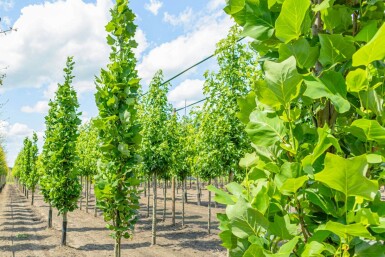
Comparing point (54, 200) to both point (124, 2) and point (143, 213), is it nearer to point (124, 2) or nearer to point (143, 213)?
point (124, 2)

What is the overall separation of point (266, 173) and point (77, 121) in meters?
12.5

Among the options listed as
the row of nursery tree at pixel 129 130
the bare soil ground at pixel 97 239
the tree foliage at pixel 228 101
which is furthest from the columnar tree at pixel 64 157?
the tree foliage at pixel 228 101

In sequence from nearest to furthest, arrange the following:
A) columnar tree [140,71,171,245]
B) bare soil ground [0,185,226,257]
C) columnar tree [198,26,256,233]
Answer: columnar tree [198,26,256,233] → bare soil ground [0,185,226,257] → columnar tree [140,71,171,245]

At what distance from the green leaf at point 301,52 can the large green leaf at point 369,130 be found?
0.27m

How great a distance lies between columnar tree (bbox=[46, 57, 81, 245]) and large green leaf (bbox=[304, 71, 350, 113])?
1248 centimetres

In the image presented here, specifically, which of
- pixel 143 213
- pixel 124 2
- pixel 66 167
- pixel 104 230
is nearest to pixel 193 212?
pixel 143 213

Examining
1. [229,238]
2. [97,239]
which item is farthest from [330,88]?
[97,239]

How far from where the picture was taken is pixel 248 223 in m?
1.10

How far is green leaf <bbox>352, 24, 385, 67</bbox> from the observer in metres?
0.87

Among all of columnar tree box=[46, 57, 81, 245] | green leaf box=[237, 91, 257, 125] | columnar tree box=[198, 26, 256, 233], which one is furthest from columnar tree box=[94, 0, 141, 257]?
columnar tree box=[46, 57, 81, 245]

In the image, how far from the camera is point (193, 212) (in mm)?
21828

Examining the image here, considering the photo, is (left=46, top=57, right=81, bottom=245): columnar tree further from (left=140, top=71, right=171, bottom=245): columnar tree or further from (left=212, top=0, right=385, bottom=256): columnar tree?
(left=212, top=0, right=385, bottom=256): columnar tree

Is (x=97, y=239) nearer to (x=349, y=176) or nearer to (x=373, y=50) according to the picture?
(x=349, y=176)

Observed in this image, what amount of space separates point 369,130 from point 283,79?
0.30 m
